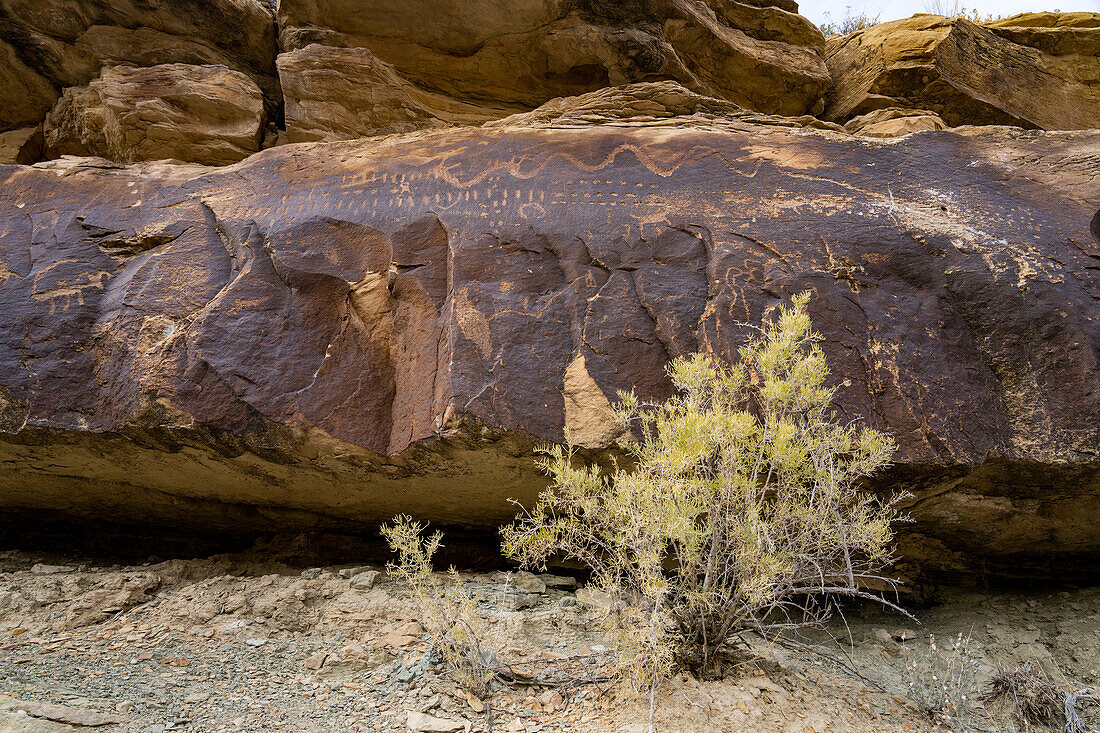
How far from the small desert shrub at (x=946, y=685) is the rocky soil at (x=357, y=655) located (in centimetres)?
3

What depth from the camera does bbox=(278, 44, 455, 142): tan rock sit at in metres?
5.82

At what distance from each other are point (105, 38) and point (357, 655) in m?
6.22

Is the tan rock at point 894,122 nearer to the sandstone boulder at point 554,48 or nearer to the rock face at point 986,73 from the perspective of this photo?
the rock face at point 986,73

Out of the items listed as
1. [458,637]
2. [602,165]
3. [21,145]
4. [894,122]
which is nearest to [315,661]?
[458,637]

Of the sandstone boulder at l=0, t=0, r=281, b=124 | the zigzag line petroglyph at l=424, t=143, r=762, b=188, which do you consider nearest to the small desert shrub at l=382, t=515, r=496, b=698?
the zigzag line petroglyph at l=424, t=143, r=762, b=188

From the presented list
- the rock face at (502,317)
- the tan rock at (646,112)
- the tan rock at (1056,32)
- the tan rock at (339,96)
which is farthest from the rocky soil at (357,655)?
the tan rock at (1056,32)

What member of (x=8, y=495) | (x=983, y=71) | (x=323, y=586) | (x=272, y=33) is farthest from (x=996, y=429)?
(x=272, y=33)

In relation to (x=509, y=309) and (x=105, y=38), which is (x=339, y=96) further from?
(x=509, y=309)

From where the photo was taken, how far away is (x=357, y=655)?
2.96 m

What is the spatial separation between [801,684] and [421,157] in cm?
362

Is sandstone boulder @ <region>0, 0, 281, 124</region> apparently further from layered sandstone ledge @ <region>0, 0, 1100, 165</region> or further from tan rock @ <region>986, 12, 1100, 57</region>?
tan rock @ <region>986, 12, 1100, 57</region>

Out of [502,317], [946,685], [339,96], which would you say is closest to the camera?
[946,685]

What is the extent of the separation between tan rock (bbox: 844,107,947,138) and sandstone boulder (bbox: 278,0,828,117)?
91 cm

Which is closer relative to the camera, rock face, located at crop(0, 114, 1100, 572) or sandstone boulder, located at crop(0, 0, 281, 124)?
rock face, located at crop(0, 114, 1100, 572)
